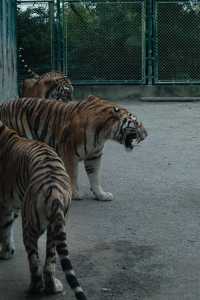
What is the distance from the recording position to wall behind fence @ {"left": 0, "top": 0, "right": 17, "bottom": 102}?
1320 centimetres

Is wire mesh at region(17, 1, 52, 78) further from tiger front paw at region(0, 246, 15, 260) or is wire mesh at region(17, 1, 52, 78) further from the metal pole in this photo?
tiger front paw at region(0, 246, 15, 260)

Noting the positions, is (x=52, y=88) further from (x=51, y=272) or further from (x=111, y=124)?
(x=51, y=272)

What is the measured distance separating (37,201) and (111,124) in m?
2.77

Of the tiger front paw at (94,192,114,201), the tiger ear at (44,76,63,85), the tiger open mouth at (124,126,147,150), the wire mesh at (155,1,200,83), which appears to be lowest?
the tiger front paw at (94,192,114,201)

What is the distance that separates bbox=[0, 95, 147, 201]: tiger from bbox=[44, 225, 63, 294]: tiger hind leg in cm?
255

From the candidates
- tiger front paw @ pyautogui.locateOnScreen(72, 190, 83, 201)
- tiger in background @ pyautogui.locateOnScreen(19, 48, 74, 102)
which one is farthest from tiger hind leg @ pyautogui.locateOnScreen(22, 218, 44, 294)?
tiger in background @ pyautogui.locateOnScreen(19, 48, 74, 102)

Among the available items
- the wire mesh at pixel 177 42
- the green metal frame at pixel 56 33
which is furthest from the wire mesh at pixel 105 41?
the wire mesh at pixel 177 42

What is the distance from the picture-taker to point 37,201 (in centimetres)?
434

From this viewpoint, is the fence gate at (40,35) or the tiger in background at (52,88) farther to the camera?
the fence gate at (40,35)

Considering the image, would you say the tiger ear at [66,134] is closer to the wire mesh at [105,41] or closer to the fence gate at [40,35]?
the fence gate at [40,35]

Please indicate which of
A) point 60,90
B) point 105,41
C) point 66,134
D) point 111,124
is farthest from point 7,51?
point 111,124

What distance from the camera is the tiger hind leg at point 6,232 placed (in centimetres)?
501

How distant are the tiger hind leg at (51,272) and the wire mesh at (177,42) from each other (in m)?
13.9

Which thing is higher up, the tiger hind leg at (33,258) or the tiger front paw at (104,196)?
the tiger hind leg at (33,258)
